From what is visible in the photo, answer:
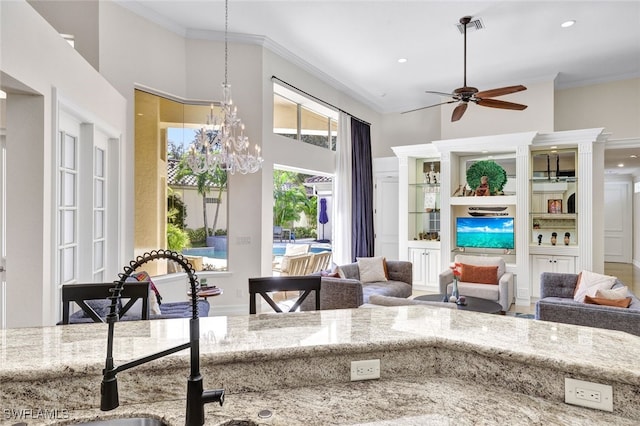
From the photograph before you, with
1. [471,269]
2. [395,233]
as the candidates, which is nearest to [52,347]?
[471,269]

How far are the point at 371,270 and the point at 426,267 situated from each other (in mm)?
1919

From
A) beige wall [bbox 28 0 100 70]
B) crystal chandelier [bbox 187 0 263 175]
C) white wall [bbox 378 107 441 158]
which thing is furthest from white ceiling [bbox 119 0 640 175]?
white wall [bbox 378 107 441 158]

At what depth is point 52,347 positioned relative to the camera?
124cm

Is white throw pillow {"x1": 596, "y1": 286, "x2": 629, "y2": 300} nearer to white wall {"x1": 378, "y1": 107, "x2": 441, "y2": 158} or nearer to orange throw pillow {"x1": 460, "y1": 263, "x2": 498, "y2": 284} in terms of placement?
orange throw pillow {"x1": 460, "y1": 263, "x2": 498, "y2": 284}

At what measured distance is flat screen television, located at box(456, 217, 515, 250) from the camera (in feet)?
20.6

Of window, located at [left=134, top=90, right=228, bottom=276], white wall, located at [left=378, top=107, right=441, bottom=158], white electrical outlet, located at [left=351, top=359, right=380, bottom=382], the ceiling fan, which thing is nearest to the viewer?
white electrical outlet, located at [left=351, top=359, right=380, bottom=382]

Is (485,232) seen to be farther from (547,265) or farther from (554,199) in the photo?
(554,199)

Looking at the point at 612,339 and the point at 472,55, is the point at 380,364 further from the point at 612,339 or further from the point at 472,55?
the point at 472,55

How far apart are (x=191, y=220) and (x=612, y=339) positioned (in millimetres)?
4588

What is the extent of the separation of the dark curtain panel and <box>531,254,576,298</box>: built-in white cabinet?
2.83m

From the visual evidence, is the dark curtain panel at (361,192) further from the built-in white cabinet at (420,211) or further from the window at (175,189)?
the window at (175,189)

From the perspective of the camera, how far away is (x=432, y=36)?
195 inches

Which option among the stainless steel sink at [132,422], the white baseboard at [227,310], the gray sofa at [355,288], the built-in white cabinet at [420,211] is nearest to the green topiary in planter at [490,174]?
the built-in white cabinet at [420,211]

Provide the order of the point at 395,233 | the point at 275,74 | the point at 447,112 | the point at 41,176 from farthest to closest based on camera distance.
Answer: the point at 395,233
the point at 447,112
the point at 275,74
the point at 41,176
